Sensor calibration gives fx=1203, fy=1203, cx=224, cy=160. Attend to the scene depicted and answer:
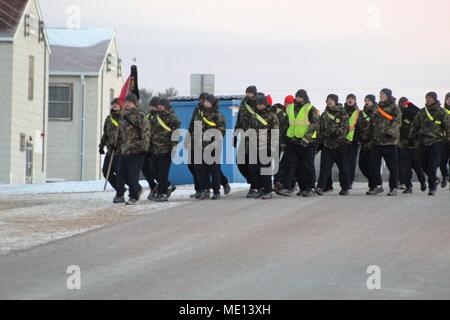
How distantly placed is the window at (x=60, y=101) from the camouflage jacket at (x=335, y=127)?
29.5 m

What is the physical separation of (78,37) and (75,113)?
196 inches

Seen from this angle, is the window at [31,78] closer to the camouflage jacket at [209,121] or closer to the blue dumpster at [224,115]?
the blue dumpster at [224,115]

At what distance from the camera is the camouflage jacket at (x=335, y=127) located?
22.6 meters

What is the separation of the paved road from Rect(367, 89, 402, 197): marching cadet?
8.20ft

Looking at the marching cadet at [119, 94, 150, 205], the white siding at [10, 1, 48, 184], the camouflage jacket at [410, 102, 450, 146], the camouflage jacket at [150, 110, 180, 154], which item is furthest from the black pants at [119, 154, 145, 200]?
the white siding at [10, 1, 48, 184]

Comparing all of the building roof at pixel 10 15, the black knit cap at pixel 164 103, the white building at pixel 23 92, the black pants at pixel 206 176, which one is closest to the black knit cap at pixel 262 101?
the black pants at pixel 206 176

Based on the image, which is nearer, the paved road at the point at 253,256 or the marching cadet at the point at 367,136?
the paved road at the point at 253,256

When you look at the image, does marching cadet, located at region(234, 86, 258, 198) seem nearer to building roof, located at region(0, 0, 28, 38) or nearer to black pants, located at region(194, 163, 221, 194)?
black pants, located at region(194, 163, 221, 194)

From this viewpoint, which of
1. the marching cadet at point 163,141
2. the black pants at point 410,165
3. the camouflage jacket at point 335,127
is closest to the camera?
the marching cadet at point 163,141

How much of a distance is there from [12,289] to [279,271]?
2742mm

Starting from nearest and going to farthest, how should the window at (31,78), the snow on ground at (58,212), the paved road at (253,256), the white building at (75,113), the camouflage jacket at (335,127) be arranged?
the paved road at (253,256) → the snow on ground at (58,212) → the camouflage jacket at (335,127) → the window at (31,78) → the white building at (75,113)

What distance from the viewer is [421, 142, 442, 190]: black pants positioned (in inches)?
880
